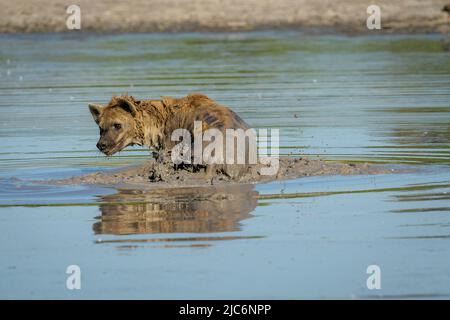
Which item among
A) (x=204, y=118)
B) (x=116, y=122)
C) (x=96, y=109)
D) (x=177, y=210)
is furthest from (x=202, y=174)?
(x=177, y=210)

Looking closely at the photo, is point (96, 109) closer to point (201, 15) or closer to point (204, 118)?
point (204, 118)

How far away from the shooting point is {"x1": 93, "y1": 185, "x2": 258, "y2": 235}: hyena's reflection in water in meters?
10.8

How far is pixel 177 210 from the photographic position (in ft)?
38.4

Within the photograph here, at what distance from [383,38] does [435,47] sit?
3059mm

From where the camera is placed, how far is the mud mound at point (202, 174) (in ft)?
43.7

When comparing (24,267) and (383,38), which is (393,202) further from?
(383,38)

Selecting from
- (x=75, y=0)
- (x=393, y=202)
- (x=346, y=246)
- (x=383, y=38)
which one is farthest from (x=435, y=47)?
(x=346, y=246)

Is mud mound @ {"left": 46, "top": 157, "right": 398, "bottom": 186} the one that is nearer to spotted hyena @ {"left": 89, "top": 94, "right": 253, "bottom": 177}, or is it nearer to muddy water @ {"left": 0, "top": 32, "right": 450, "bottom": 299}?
spotted hyena @ {"left": 89, "top": 94, "right": 253, "bottom": 177}

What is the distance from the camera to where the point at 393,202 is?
1189cm

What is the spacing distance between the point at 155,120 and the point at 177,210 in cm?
185

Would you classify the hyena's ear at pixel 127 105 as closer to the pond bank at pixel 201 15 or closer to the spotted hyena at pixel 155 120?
the spotted hyena at pixel 155 120

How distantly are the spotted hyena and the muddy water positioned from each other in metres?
0.52

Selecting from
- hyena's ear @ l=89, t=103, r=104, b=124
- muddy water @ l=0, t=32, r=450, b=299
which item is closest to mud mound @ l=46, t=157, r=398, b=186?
muddy water @ l=0, t=32, r=450, b=299

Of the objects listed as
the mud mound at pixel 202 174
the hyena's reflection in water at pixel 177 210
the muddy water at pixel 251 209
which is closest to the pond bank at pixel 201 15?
the muddy water at pixel 251 209
